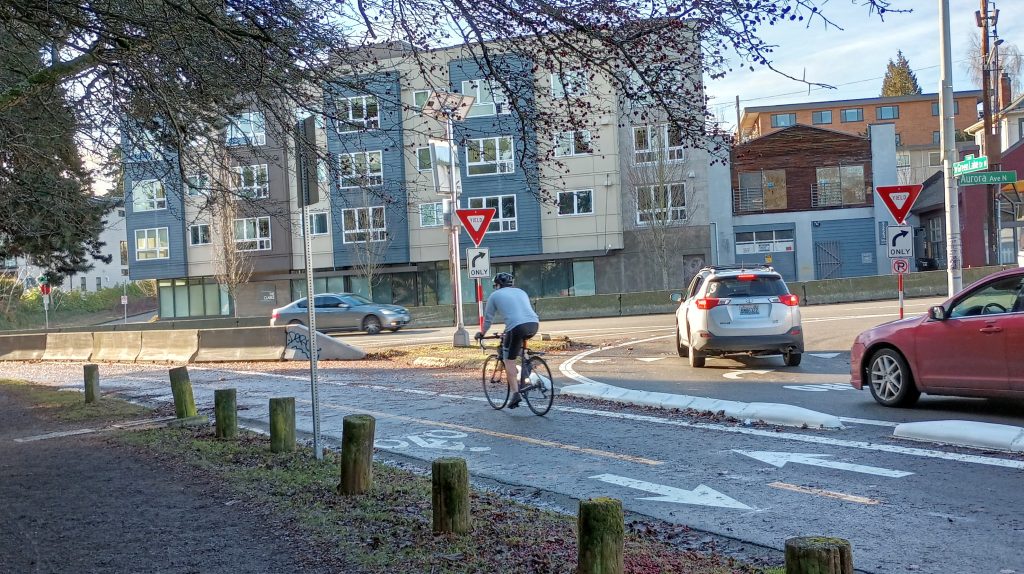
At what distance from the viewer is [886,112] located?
82.0 m

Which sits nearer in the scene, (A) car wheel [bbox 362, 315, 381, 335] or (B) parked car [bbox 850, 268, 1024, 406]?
(B) parked car [bbox 850, 268, 1024, 406]

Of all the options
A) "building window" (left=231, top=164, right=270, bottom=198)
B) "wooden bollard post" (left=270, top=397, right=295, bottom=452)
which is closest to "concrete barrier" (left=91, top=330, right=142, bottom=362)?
"building window" (left=231, top=164, right=270, bottom=198)

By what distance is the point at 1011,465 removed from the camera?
727 centimetres

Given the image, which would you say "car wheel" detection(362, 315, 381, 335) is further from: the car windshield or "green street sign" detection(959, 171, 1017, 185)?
"green street sign" detection(959, 171, 1017, 185)

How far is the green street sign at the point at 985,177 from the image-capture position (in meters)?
17.2

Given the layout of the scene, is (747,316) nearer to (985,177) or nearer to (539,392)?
(539,392)

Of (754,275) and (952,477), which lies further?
(754,275)

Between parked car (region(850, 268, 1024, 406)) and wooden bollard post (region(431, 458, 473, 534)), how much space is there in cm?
632

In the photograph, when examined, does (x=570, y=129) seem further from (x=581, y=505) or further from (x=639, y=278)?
(x=639, y=278)

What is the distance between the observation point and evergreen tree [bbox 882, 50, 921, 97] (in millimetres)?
104438

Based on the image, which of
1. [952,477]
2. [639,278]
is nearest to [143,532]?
[952,477]

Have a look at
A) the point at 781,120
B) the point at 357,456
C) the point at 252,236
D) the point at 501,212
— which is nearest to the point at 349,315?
the point at 501,212

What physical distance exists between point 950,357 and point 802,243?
40.4 m

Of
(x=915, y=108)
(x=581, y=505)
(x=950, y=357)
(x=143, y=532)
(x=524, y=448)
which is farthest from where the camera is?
(x=915, y=108)
